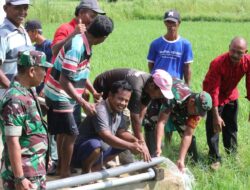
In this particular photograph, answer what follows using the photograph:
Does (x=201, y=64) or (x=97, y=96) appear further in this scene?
(x=201, y=64)

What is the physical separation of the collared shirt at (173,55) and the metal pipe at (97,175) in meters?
2.00

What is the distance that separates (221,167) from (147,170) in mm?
1283

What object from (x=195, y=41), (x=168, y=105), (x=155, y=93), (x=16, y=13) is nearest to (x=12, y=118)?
(x=16, y=13)

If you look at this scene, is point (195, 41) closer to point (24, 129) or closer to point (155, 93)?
point (155, 93)

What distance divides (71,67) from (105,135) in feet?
2.00

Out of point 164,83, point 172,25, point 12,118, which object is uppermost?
point 172,25

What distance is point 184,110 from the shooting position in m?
5.48

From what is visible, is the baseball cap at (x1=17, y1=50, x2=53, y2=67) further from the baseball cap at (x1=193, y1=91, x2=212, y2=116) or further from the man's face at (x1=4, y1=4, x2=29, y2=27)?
the baseball cap at (x1=193, y1=91, x2=212, y2=116)

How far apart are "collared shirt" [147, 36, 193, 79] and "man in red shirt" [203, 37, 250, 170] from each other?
611mm

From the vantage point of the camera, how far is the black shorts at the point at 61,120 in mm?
4473

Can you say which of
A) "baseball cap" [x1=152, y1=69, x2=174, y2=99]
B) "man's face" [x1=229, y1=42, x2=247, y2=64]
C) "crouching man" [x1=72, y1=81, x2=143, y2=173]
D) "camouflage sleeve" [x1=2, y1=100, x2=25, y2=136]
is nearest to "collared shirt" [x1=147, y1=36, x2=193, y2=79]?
"man's face" [x1=229, y1=42, x2=247, y2=64]

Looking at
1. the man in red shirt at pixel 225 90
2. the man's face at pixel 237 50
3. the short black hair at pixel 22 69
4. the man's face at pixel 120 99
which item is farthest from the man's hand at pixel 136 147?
the man's face at pixel 237 50

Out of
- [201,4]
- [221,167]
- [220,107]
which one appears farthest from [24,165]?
[201,4]

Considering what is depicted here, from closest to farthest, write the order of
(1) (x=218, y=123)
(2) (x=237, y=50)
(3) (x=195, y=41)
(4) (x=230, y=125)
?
1. (2) (x=237, y=50)
2. (1) (x=218, y=123)
3. (4) (x=230, y=125)
4. (3) (x=195, y=41)
